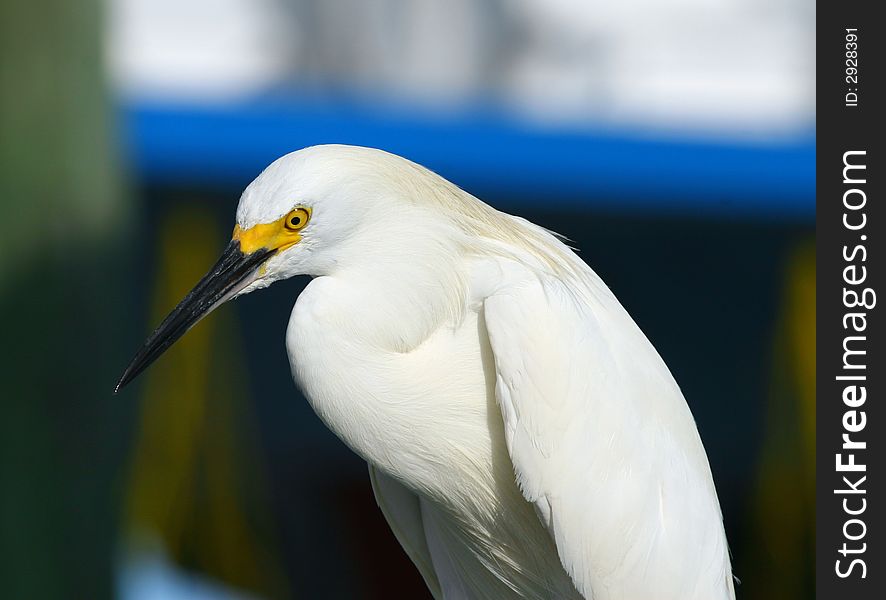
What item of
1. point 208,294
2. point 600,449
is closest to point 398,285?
A: point 208,294

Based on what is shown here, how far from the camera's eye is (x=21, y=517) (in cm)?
328

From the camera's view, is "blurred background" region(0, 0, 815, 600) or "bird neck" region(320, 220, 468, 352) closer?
"bird neck" region(320, 220, 468, 352)

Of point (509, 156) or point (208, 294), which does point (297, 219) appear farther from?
point (509, 156)

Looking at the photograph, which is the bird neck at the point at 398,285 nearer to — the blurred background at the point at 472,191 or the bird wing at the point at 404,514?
the bird wing at the point at 404,514

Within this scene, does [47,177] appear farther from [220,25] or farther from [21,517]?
[220,25]

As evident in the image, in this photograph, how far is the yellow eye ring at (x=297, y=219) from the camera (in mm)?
1984

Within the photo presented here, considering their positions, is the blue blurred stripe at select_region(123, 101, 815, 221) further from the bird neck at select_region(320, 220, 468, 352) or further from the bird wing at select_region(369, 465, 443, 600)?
the bird neck at select_region(320, 220, 468, 352)

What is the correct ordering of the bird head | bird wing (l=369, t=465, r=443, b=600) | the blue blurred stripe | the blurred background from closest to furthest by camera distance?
the bird head < bird wing (l=369, t=465, r=443, b=600) < the blue blurred stripe < the blurred background

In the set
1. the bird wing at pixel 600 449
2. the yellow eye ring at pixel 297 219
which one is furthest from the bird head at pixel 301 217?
the bird wing at pixel 600 449

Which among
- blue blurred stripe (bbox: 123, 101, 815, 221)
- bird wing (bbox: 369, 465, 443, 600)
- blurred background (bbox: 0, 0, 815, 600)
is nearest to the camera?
bird wing (bbox: 369, 465, 443, 600)

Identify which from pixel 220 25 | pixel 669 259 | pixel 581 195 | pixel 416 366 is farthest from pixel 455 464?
pixel 220 25

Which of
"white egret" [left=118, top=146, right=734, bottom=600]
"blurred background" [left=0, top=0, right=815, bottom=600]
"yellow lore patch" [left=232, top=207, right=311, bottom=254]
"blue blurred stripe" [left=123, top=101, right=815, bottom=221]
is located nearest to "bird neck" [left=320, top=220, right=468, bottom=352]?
"white egret" [left=118, top=146, right=734, bottom=600]

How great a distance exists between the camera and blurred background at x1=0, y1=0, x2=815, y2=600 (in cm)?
543

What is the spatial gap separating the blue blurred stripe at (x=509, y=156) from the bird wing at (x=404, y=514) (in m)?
2.89
